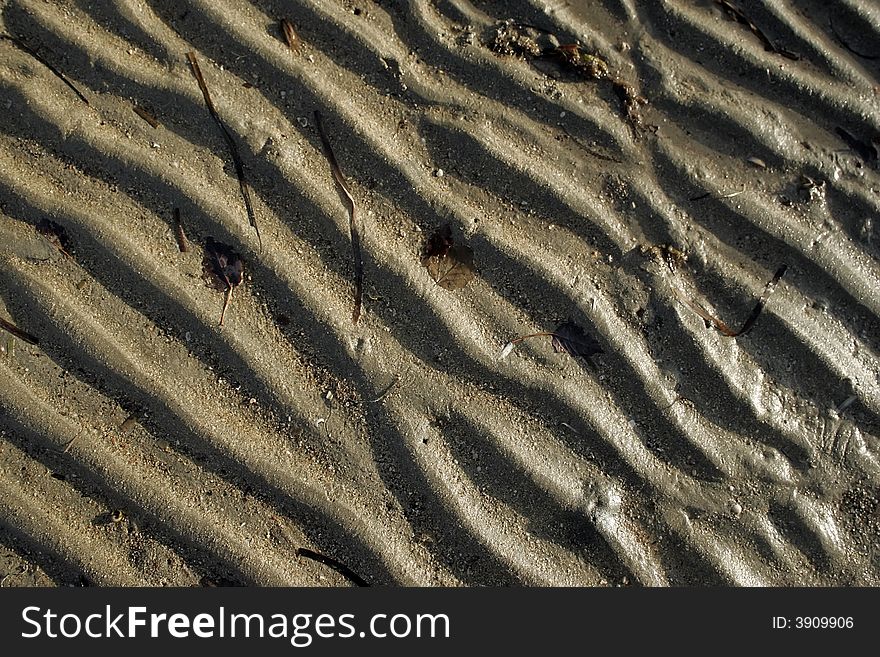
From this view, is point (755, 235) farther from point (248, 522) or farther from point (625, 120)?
point (248, 522)

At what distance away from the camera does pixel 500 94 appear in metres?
2.15

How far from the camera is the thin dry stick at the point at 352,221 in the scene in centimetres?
208

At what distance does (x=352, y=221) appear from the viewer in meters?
2.08

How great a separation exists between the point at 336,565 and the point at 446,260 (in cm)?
108

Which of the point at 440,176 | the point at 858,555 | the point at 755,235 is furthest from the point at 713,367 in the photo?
the point at 440,176

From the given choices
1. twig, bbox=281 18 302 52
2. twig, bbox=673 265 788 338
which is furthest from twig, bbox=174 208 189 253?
twig, bbox=673 265 788 338

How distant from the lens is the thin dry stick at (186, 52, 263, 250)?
207 cm

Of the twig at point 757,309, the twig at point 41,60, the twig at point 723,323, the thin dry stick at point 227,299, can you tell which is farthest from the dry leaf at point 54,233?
the twig at point 757,309

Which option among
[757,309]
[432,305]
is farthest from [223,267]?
[757,309]

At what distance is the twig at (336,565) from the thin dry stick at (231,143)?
1039 millimetres

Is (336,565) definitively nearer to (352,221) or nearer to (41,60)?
(352,221)

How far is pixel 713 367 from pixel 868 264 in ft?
2.21

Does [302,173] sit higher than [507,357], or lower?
higher

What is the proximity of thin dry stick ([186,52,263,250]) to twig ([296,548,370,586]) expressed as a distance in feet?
3.41
